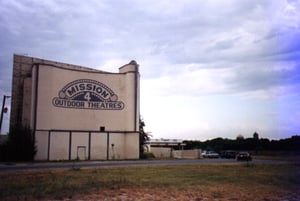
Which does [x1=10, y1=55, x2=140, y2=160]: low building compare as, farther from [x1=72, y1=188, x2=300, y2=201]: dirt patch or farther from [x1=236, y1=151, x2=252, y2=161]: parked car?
[x1=72, y1=188, x2=300, y2=201]: dirt patch

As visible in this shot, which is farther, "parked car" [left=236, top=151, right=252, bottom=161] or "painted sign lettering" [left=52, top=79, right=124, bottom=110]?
"painted sign lettering" [left=52, top=79, right=124, bottom=110]

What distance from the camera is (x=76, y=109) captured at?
4916cm

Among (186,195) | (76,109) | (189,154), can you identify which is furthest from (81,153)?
(186,195)

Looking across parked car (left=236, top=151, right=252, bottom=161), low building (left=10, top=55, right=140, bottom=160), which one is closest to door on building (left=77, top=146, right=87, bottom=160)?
low building (left=10, top=55, right=140, bottom=160)

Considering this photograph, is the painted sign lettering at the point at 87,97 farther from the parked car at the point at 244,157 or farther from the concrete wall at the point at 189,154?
the parked car at the point at 244,157

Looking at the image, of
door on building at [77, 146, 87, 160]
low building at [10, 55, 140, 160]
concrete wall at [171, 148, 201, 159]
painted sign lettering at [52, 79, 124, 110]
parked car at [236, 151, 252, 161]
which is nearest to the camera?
low building at [10, 55, 140, 160]

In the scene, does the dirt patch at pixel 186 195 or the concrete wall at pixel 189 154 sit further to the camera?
the concrete wall at pixel 189 154

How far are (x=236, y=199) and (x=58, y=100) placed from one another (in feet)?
127

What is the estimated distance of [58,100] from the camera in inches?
1876

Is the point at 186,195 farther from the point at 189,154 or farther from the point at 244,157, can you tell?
the point at 189,154

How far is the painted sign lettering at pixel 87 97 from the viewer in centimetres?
4834

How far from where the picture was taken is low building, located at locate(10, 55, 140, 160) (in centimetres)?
4628

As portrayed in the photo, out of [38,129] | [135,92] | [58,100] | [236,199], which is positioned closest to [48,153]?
[38,129]

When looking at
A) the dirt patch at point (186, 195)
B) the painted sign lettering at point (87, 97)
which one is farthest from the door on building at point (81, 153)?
the dirt patch at point (186, 195)
